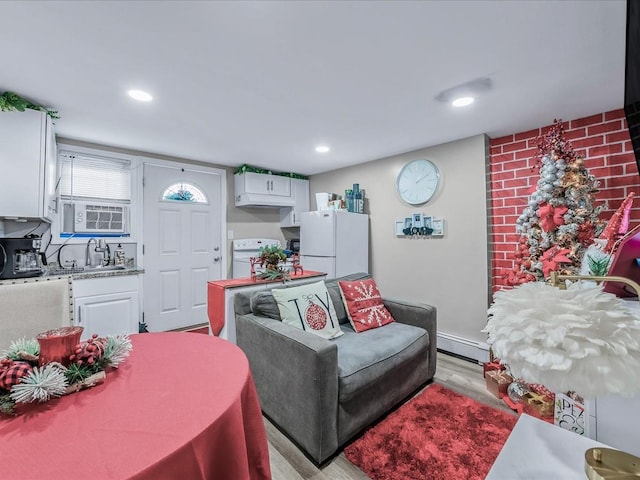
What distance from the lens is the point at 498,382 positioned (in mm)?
2174

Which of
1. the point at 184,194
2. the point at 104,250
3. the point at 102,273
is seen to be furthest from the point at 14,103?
the point at 184,194

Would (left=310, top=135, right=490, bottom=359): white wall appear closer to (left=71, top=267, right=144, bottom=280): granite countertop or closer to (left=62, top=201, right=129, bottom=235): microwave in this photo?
(left=71, top=267, right=144, bottom=280): granite countertop

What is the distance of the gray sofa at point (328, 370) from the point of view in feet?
5.11

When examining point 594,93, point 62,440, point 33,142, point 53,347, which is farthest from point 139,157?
point 594,93

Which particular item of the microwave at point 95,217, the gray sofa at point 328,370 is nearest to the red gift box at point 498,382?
the gray sofa at point 328,370

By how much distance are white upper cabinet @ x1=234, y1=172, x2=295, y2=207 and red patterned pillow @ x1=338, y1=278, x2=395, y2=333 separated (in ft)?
6.82

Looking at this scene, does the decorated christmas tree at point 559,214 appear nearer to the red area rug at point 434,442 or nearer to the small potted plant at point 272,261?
the red area rug at point 434,442

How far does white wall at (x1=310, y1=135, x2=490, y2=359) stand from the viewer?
112 inches

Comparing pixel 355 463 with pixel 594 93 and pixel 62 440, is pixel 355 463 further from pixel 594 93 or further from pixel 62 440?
pixel 594 93

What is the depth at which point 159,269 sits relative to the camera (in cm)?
354

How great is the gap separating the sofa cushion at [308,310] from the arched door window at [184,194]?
2.30 metres

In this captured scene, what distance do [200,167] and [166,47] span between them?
2432 mm

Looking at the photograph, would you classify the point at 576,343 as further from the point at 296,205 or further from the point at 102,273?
the point at 296,205

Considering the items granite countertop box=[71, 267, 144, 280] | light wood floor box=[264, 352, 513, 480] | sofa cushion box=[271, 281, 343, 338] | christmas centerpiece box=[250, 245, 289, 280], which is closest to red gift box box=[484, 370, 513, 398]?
light wood floor box=[264, 352, 513, 480]
